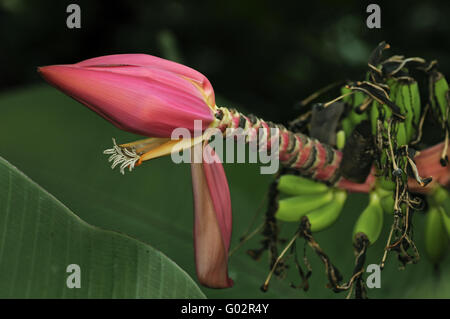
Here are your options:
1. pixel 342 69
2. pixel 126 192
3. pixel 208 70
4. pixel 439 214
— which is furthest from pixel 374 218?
pixel 208 70

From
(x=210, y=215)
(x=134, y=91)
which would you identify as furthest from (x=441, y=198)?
(x=134, y=91)

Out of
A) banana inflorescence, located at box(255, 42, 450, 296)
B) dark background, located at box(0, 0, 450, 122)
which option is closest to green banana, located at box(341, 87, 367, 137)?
banana inflorescence, located at box(255, 42, 450, 296)

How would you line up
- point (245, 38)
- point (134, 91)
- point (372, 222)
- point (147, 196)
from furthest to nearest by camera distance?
point (245, 38) → point (147, 196) → point (372, 222) → point (134, 91)

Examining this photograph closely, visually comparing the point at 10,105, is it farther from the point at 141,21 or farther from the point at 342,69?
the point at 342,69

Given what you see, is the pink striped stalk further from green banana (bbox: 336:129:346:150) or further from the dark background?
the dark background

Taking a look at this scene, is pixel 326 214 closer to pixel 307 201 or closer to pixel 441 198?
pixel 307 201

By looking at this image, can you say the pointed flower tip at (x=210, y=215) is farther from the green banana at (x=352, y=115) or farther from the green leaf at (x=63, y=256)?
the green banana at (x=352, y=115)

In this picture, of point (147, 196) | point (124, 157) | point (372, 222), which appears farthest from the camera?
point (147, 196)

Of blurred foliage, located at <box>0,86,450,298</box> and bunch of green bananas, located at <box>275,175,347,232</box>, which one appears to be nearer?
bunch of green bananas, located at <box>275,175,347,232</box>

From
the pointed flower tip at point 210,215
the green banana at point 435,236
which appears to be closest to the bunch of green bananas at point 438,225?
the green banana at point 435,236
